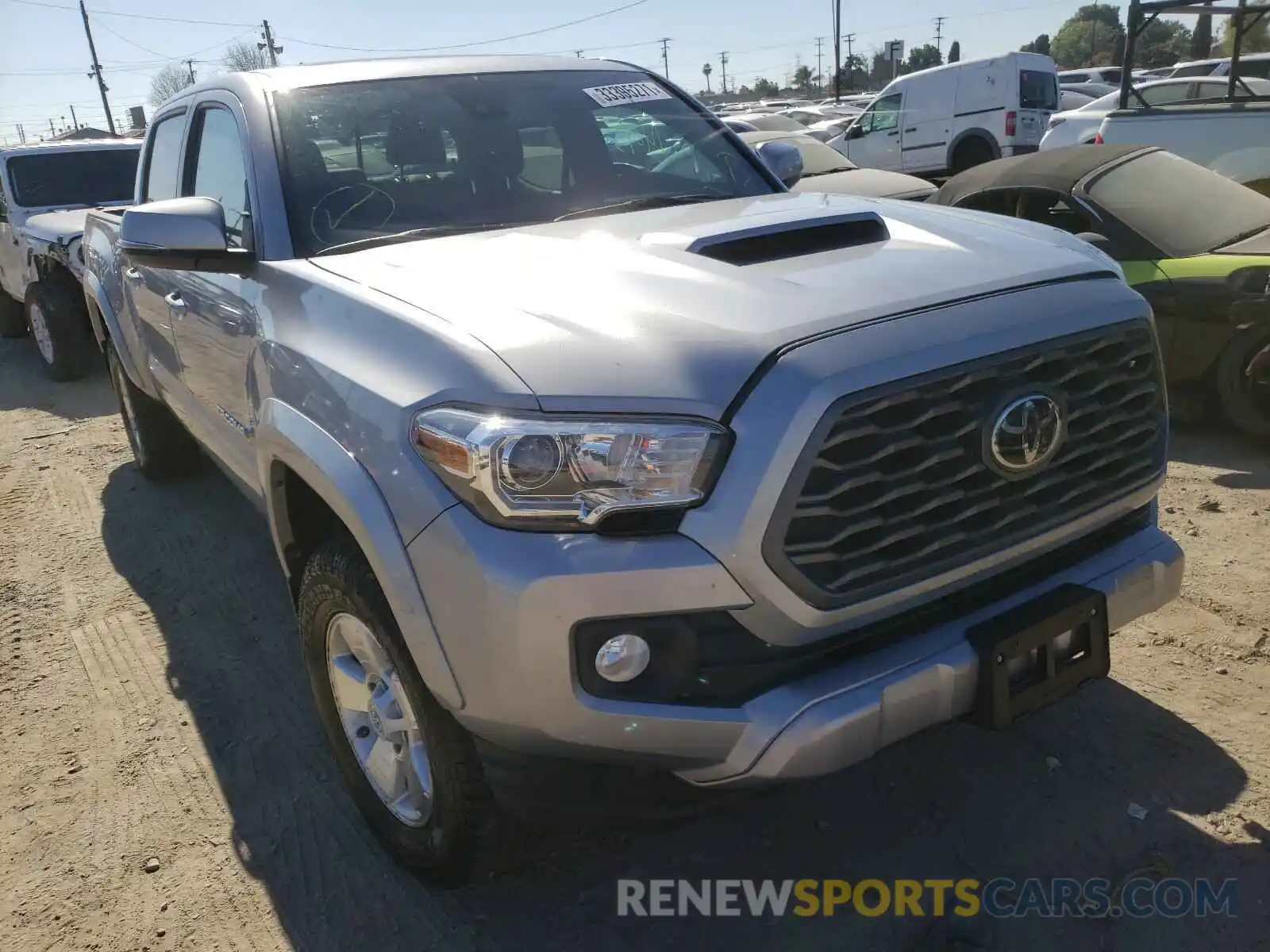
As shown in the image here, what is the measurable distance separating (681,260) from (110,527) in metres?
3.97

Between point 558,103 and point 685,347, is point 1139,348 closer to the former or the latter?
point 685,347

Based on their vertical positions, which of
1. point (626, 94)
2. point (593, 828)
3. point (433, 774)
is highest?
point (626, 94)

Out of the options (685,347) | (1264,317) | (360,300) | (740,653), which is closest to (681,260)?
(685,347)

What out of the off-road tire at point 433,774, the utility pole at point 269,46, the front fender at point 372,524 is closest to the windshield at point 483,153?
the front fender at point 372,524

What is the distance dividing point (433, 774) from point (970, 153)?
1824cm

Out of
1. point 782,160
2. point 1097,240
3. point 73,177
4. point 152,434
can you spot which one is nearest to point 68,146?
point 73,177

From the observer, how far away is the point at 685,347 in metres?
1.98

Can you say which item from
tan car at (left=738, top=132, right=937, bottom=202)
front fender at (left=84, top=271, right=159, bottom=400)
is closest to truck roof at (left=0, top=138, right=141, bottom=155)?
front fender at (left=84, top=271, right=159, bottom=400)

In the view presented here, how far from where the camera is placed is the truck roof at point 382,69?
323 cm

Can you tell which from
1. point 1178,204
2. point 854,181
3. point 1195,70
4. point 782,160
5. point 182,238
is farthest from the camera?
point 1195,70

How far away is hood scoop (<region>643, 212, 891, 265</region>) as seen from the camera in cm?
246

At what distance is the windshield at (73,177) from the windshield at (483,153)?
23.7ft

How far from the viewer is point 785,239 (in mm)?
2543

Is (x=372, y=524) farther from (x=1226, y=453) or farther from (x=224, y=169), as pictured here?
(x=1226, y=453)
